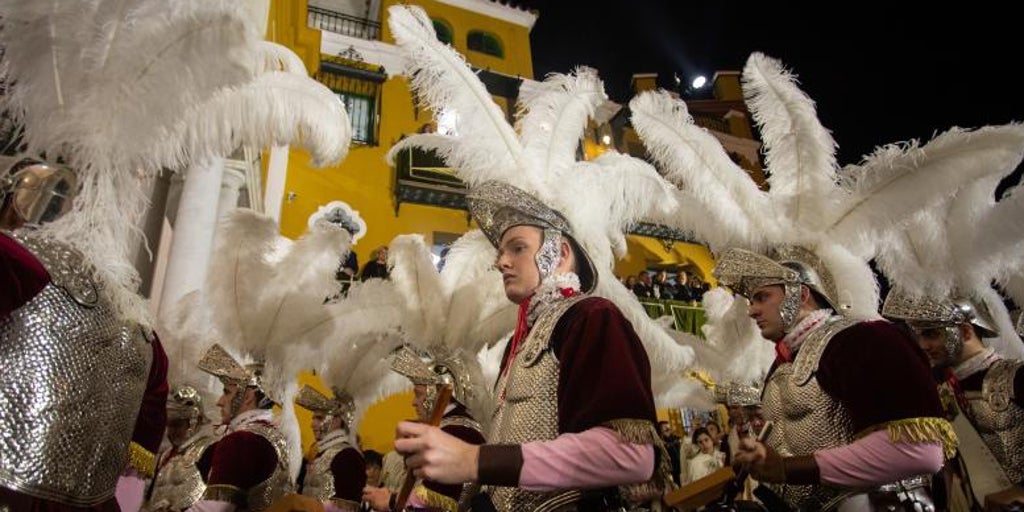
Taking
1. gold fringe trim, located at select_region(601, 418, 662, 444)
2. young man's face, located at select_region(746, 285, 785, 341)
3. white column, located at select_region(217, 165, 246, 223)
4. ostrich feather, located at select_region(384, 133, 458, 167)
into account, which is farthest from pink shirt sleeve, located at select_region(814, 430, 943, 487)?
white column, located at select_region(217, 165, 246, 223)

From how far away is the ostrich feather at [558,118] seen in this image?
3.96 meters

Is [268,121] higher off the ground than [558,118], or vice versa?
[558,118]

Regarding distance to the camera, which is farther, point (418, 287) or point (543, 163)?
point (418, 287)

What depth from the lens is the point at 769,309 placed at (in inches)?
118

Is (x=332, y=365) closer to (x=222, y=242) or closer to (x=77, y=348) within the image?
(x=222, y=242)

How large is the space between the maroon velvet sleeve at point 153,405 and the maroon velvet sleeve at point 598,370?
67.8 inches

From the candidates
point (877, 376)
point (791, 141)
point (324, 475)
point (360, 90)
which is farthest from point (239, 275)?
point (360, 90)

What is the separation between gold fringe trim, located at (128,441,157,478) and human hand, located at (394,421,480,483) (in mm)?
1660

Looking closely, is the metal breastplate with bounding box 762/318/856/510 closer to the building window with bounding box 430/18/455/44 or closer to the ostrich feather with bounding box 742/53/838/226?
the ostrich feather with bounding box 742/53/838/226

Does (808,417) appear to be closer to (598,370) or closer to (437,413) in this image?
(598,370)

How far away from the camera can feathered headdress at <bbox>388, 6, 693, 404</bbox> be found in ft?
12.3

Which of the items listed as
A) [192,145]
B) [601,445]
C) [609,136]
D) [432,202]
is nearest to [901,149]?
[601,445]

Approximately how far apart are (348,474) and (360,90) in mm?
13597

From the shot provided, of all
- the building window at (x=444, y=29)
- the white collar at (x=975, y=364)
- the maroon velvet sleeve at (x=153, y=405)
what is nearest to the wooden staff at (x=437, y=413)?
the maroon velvet sleeve at (x=153, y=405)
